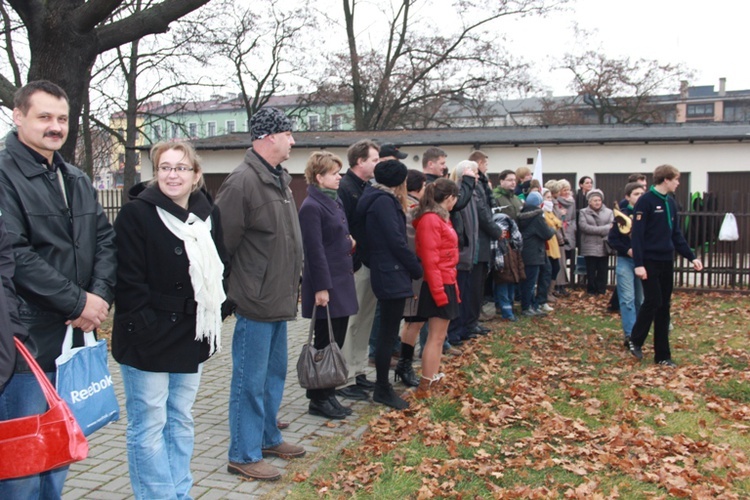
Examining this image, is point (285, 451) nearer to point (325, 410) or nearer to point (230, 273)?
point (325, 410)

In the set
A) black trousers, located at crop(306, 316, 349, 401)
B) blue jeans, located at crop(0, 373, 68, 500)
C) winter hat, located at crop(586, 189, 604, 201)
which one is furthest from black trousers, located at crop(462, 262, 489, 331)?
blue jeans, located at crop(0, 373, 68, 500)

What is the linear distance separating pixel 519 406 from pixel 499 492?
1852 millimetres

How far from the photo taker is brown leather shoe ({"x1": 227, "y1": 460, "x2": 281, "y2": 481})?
435 cm

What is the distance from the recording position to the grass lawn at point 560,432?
172 inches

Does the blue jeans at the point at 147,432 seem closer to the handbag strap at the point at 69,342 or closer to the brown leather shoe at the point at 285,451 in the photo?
the handbag strap at the point at 69,342

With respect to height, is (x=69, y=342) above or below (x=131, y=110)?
below

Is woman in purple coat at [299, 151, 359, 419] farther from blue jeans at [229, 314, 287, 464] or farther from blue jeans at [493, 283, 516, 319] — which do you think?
blue jeans at [493, 283, 516, 319]

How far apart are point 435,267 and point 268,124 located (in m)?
2.15

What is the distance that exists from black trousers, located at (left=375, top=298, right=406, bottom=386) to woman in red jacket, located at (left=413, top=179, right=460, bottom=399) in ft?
1.04

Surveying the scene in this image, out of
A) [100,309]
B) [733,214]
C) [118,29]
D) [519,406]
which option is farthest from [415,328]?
[733,214]

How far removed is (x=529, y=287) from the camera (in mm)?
10445

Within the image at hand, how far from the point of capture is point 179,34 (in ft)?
76.8

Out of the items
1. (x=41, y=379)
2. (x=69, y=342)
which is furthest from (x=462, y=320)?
(x=41, y=379)

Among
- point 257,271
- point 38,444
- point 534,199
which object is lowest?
point 38,444
